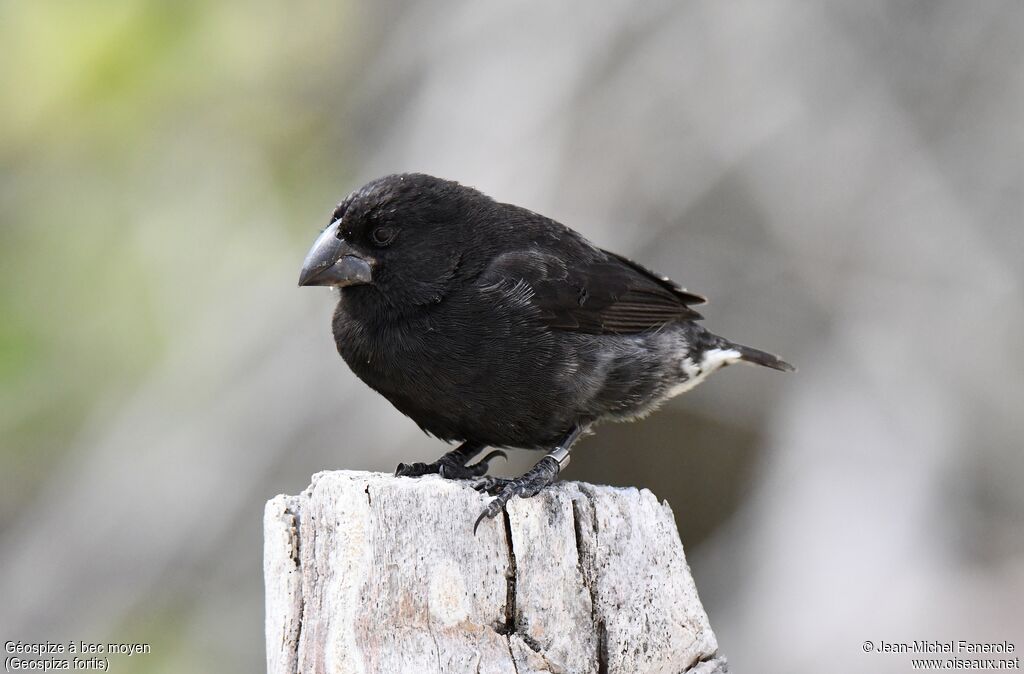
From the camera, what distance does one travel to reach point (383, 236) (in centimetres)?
450

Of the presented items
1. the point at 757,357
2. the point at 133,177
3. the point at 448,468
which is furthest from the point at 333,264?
the point at 133,177

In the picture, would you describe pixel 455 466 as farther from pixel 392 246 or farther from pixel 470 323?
pixel 392 246

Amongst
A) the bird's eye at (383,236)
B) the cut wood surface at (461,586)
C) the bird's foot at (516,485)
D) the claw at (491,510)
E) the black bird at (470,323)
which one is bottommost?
the cut wood surface at (461,586)

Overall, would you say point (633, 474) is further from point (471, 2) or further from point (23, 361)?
point (23, 361)

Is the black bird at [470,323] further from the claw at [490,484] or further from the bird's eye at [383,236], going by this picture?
the claw at [490,484]

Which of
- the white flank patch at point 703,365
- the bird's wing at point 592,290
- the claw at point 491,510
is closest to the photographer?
the claw at point 491,510

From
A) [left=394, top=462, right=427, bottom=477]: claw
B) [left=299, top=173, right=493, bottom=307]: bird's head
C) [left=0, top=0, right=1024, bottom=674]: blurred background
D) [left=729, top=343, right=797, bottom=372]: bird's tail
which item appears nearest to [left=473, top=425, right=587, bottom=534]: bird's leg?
[left=394, top=462, right=427, bottom=477]: claw

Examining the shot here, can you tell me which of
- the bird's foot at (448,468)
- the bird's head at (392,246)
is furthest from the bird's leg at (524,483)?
the bird's head at (392,246)

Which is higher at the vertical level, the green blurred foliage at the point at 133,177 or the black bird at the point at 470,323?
the green blurred foliage at the point at 133,177

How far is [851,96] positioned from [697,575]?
2.76 meters

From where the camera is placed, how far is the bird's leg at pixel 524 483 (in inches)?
131

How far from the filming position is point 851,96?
6.93 meters

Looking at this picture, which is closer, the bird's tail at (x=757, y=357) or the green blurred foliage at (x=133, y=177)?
the bird's tail at (x=757, y=357)

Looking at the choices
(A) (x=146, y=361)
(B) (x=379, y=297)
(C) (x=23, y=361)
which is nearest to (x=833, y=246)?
(B) (x=379, y=297)
